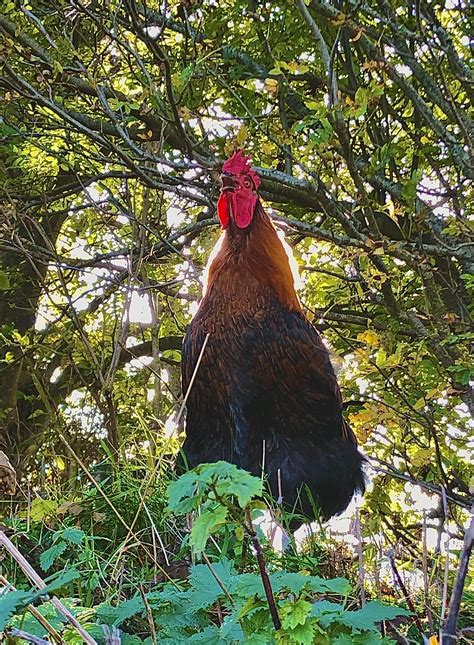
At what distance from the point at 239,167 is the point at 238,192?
0.15 metres

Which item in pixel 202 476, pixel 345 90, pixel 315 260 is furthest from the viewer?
pixel 315 260

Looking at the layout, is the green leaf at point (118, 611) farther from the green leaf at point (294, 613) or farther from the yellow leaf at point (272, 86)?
the yellow leaf at point (272, 86)

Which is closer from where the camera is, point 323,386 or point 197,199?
point 323,386

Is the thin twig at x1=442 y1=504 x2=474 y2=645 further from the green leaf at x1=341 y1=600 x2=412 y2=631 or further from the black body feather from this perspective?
the black body feather

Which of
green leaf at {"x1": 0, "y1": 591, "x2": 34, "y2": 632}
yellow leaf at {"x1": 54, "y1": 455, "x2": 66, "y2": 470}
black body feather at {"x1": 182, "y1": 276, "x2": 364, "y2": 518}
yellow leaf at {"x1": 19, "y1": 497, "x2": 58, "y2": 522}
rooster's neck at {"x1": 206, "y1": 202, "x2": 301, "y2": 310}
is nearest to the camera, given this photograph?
green leaf at {"x1": 0, "y1": 591, "x2": 34, "y2": 632}

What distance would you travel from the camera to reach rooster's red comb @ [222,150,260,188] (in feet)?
11.4

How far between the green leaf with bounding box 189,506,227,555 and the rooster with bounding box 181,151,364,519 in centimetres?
211

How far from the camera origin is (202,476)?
3.25ft

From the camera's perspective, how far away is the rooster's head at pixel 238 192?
3.42 m

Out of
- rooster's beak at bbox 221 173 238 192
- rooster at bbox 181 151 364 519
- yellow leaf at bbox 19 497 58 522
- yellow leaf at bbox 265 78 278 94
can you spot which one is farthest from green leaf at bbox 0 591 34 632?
yellow leaf at bbox 265 78 278 94

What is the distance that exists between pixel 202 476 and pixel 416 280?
3.87 meters

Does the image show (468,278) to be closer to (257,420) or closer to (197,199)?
(257,420)

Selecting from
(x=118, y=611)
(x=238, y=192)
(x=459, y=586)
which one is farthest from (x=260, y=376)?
(x=459, y=586)

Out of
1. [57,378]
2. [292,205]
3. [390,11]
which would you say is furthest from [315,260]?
[57,378]
